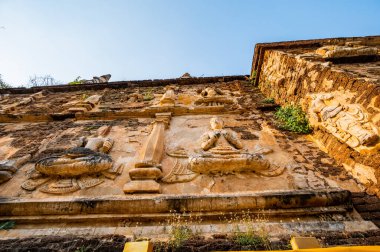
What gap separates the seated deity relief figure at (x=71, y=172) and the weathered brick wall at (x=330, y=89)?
3650mm

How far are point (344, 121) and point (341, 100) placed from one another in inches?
19.9

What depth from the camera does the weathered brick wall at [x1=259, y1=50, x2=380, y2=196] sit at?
10.4 feet

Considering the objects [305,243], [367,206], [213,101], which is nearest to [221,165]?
[367,206]

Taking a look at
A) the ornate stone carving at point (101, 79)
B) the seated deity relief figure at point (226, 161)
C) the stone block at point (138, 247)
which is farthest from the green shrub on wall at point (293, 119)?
the ornate stone carving at point (101, 79)

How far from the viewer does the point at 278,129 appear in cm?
498

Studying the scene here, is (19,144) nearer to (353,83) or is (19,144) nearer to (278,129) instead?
(278,129)

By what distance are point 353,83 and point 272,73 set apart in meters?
3.22

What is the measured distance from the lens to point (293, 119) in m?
4.96

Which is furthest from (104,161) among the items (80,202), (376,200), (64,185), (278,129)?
(376,200)

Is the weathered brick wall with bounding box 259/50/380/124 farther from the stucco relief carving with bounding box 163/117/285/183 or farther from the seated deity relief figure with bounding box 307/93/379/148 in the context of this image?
the stucco relief carving with bounding box 163/117/285/183

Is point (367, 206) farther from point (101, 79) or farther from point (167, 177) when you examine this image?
point (101, 79)

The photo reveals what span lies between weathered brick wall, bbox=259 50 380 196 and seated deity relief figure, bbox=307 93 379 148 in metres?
0.11

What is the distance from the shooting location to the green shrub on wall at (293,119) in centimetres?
471

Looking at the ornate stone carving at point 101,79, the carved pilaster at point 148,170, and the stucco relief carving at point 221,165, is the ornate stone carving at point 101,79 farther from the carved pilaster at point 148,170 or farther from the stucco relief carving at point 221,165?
the stucco relief carving at point 221,165
